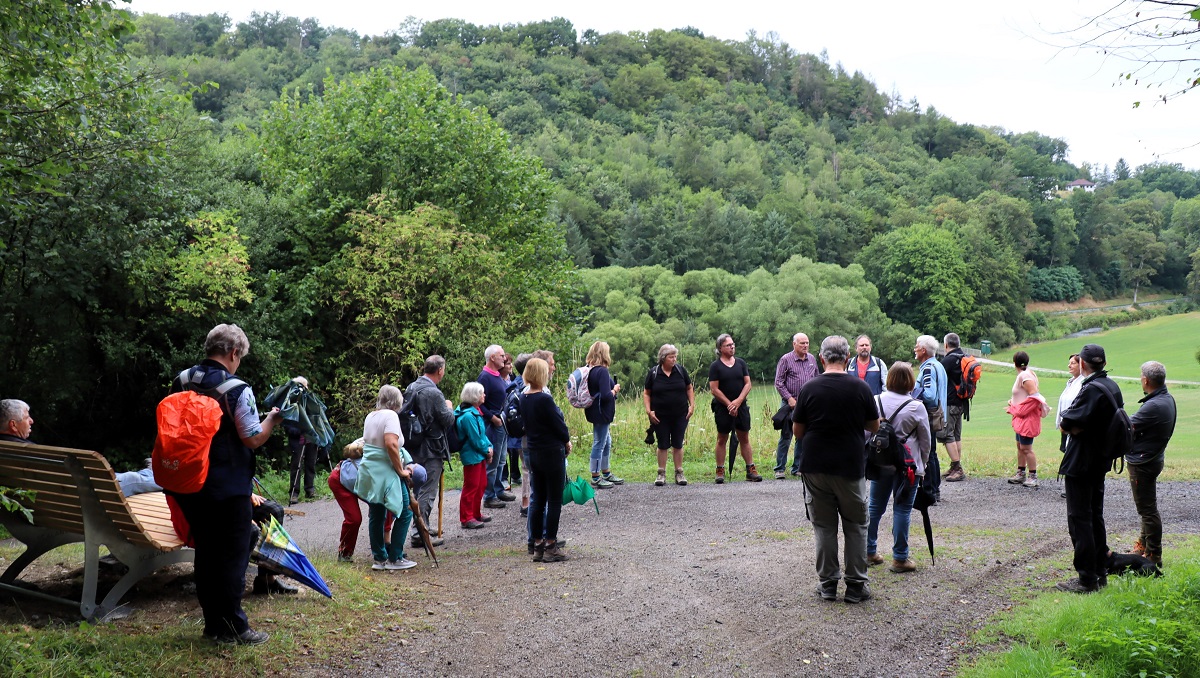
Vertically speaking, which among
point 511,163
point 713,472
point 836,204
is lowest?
point 713,472

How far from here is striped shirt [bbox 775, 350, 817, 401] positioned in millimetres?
12102

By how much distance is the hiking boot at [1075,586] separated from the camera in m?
6.68

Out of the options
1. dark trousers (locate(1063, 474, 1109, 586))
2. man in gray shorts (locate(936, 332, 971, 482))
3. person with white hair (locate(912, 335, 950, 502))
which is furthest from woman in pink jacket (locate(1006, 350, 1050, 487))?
dark trousers (locate(1063, 474, 1109, 586))

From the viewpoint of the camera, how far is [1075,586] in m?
6.79

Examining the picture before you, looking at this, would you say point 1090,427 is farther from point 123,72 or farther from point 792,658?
point 123,72

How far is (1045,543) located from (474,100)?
106658mm

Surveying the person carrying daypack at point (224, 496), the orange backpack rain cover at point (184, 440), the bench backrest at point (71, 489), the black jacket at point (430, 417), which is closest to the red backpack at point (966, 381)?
the black jacket at point (430, 417)

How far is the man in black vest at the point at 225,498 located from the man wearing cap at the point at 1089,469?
5.62 m

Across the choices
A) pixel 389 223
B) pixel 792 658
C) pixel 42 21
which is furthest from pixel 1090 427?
pixel 389 223

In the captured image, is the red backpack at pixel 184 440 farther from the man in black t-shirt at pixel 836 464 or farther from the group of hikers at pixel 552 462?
the man in black t-shirt at pixel 836 464

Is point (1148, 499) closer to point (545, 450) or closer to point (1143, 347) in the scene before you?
point (545, 450)

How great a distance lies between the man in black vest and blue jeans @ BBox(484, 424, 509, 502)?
5.35 m

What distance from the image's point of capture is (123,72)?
10055 millimetres

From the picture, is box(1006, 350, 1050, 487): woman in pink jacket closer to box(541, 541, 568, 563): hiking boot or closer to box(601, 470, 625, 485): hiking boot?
box(601, 470, 625, 485): hiking boot
